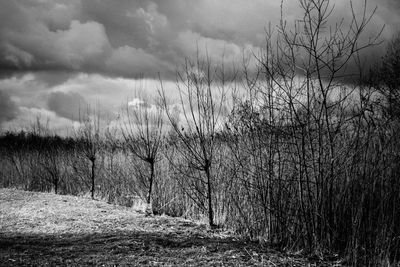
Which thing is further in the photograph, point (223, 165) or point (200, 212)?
point (200, 212)

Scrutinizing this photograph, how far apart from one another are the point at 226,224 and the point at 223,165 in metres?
1.05

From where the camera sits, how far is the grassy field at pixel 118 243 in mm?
3984

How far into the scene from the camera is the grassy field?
13.1ft

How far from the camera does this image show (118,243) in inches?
181

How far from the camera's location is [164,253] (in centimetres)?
418

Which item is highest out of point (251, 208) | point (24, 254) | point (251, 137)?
point (251, 137)

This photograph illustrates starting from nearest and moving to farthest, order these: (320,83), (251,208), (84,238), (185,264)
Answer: (185,264) → (320,83) → (84,238) → (251,208)

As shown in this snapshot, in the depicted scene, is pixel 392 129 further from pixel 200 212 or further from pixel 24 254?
pixel 24 254

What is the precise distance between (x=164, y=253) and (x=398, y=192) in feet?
10.00

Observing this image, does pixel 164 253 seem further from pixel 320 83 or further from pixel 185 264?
pixel 320 83

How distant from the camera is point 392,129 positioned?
4.59 m

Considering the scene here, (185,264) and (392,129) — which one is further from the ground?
(392,129)

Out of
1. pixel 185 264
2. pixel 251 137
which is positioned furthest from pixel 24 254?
pixel 251 137

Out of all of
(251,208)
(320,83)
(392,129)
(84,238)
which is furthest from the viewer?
(251,208)
